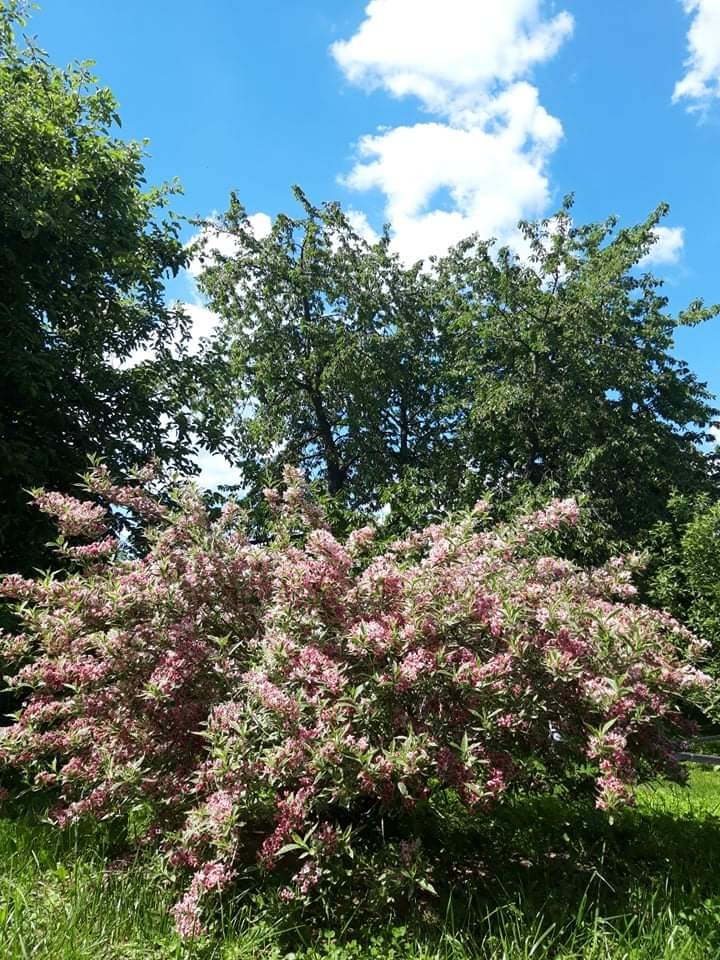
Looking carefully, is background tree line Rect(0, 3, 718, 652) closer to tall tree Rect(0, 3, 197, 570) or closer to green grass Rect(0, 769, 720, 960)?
tall tree Rect(0, 3, 197, 570)

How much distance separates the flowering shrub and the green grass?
0.20 metres

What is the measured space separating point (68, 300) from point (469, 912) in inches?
338

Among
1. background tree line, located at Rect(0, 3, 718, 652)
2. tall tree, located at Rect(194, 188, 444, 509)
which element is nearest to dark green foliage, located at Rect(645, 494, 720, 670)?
background tree line, located at Rect(0, 3, 718, 652)

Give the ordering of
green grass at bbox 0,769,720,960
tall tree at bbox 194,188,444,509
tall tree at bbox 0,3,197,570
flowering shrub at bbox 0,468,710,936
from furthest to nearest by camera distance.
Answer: tall tree at bbox 194,188,444,509 → tall tree at bbox 0,3,197,570 → flowering shrub at bbox 0,468,710,936 → green grass at bbox 0,769,720,960

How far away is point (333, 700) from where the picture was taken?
3.52m

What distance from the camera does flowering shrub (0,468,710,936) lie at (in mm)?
3287

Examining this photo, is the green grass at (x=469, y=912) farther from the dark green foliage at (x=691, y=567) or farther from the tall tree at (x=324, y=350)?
the tall tree at (x=324, y=350)

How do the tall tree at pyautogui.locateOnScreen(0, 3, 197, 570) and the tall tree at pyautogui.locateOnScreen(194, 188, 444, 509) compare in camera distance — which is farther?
the tall tree at pyautogui.locateOnScreen(194, 188, 444, 509)

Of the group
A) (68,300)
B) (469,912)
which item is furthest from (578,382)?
(469,912)

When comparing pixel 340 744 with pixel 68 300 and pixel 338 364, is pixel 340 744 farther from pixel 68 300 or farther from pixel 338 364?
pixel 338 364

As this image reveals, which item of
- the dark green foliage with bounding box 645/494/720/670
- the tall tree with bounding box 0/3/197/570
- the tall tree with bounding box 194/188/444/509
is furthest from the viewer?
the tall tree with bounding box 194/188/444/509

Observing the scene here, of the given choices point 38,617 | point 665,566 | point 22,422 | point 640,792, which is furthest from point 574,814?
point 665,566

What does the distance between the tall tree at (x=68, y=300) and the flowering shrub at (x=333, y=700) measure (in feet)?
14.2

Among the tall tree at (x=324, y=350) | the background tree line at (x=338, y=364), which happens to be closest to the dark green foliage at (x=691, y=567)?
the background tree line at (x=338, y=364)
